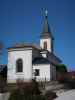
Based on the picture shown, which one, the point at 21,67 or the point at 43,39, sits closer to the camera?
the point at 21,67

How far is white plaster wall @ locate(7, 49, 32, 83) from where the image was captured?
5762cm

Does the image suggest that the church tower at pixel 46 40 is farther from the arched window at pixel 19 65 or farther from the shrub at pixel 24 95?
the shrub at pixel 24 95

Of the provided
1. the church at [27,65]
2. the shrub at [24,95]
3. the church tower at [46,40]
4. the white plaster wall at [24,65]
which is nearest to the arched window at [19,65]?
the church at [27,65]

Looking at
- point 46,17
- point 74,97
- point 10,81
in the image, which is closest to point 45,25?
point 46,17

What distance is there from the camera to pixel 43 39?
2820 inches

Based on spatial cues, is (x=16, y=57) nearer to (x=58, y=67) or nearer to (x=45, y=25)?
(x=58, y=67)

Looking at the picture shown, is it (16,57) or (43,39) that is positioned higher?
(43,39)

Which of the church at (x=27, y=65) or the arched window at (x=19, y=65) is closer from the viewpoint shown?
the church at (x=27, y=65)

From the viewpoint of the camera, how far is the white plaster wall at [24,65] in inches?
2269

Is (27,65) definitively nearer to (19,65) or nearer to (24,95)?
(19,65)

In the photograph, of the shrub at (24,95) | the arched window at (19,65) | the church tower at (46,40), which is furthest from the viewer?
the church tower at (46,40)

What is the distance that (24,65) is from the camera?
58219 millimetres

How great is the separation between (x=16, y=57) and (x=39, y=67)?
464 centimetres

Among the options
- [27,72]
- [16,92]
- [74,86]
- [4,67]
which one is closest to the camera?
[16,92]
